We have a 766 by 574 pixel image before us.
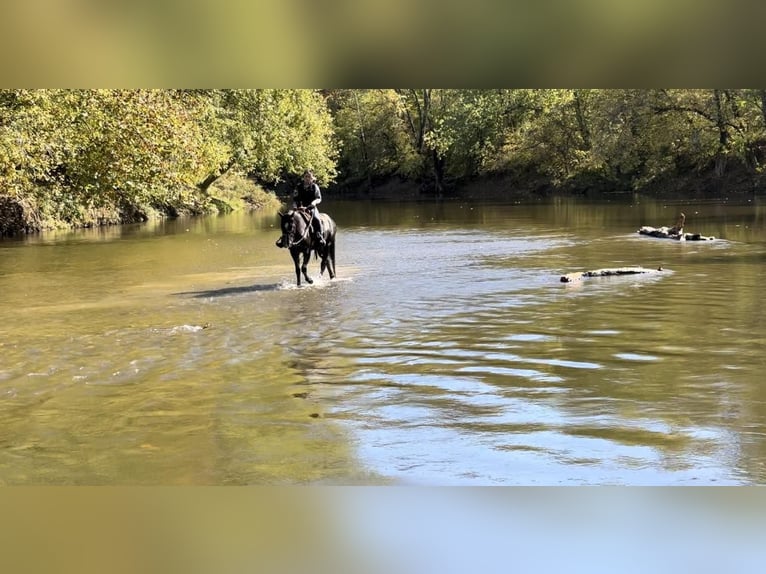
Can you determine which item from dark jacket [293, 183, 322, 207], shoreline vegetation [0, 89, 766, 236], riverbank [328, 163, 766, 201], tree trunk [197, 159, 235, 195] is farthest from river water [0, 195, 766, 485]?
riverbank [328, 163, 766, 201]

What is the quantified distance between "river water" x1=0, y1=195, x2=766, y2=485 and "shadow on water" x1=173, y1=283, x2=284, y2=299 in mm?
108

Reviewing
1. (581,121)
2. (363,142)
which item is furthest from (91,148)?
(363,142)

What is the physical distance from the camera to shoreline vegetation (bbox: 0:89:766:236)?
23156 mm

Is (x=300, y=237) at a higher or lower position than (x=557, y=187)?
lower

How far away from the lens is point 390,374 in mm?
8930

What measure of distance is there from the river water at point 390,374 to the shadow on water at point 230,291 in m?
0.11

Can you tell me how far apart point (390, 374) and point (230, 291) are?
8.18m

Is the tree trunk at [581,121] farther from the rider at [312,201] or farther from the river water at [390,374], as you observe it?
the rider at [312,201]

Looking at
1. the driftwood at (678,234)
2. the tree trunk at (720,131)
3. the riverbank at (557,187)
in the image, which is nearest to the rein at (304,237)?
the driftwood at (678,234)

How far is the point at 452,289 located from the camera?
16.0m

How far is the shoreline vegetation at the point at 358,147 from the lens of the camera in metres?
23.2

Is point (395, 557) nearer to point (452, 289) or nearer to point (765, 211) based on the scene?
point (452, 289)

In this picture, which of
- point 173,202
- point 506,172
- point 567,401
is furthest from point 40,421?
point 506,172

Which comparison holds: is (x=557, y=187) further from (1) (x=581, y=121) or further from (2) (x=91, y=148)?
(2) (x=91, y=148)
